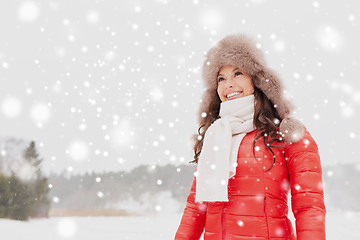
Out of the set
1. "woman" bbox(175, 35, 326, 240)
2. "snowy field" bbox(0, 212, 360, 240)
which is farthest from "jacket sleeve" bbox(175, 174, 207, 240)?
"snowy field" bbox(0, 212, 360, 240)

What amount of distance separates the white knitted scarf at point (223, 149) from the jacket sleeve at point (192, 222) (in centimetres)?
17

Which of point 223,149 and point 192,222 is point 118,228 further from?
point 223,149

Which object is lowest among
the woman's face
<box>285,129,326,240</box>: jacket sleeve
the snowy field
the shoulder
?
the snowy field

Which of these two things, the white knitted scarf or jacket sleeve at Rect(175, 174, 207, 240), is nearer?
the white knitted scarf

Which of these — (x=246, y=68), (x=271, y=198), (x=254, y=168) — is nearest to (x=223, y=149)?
(x=254, y=168)

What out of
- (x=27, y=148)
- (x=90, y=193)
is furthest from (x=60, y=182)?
(x=27, y=148)

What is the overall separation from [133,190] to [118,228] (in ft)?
16.0

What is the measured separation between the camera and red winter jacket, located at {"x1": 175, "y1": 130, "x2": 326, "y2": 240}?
4.99 feet

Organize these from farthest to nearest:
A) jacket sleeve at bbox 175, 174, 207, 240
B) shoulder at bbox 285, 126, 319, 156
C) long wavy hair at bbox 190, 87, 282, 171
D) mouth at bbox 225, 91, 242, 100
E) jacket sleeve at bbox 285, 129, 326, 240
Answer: mouth at bbox 225, 91, 242, 100
jacket sleeve at bbox 175, 174, 207, 240
long wavy hair at bbox 190, 87, 282, 171
shoulder at bbox 285, 126, 319, 156
jacket sleeve at bbox 285, 129, 326, 240

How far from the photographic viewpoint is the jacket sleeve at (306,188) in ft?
4.83

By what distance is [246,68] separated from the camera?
6.73 feet

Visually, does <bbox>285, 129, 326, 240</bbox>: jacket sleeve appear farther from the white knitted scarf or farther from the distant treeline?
the distant treeline

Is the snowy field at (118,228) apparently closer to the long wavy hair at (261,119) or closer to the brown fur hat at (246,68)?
the long wavy hair at (261,119)

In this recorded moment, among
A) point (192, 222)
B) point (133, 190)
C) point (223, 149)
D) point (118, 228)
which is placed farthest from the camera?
point (133, 190)
